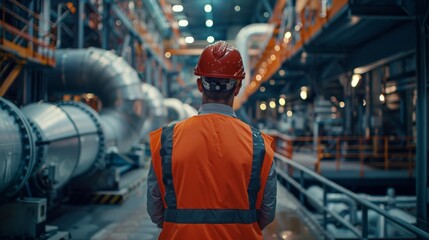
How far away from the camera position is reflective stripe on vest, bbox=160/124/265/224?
1.57 metres

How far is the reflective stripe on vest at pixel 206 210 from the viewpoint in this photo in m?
1.57

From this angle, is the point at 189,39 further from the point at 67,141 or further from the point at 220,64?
the point at 220,64

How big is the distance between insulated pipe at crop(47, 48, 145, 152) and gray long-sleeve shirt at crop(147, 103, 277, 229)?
6.25 meters

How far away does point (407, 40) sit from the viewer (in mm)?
7312

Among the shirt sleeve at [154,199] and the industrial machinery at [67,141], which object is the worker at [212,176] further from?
the industrial machinery at [67,141]

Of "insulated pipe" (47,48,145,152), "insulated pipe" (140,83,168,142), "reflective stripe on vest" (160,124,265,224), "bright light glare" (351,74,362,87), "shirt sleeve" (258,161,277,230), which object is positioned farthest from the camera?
"insulated pipe" (140,83,168,142)

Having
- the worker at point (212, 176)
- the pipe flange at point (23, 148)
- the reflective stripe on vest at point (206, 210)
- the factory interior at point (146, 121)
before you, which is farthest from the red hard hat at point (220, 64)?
the pipe flange at point (23, 148)

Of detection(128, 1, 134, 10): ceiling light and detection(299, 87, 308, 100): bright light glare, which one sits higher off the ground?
detection(128, 1, 134, 10): ceiling light

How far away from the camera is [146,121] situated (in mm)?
10703

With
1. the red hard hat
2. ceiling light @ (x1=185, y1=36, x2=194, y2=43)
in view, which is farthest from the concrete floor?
ceiling light @ (x1=185, y1=36, x2=194, y2=43)

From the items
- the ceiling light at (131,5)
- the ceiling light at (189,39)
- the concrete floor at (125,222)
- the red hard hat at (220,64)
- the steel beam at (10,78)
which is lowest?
the concrete floor at (125,222)

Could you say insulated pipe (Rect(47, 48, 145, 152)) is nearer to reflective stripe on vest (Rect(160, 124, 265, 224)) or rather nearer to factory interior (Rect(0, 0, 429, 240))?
factory interior (Rect(0, 0, 429, 240))

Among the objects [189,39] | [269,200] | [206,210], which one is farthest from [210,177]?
[189,39]

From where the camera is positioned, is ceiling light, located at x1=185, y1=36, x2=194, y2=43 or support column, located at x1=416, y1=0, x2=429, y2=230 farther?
ceiling light, located at x1=185, y1=36, x2=194, y2=43
